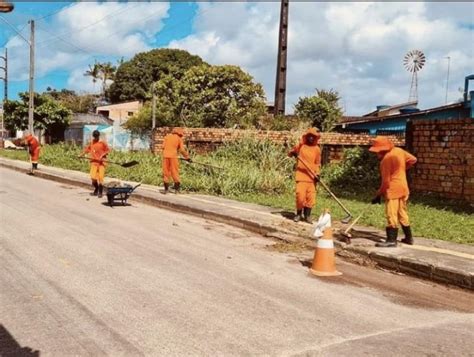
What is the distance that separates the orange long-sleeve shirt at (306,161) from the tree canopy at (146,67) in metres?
60.1

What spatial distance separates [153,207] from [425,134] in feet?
20.8

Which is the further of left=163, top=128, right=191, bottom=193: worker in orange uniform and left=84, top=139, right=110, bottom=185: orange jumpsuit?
left=84, top=139, right=110, bottom=185: orange jumpsuit

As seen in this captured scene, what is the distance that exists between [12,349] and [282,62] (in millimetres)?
26685

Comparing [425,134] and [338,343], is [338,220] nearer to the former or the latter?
[425,134]

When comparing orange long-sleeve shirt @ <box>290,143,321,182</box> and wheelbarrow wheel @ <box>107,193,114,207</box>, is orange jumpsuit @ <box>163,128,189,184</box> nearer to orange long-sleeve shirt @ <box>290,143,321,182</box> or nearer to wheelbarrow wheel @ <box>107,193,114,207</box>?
wheelbarrow wheel @ <box>107,193,114,207</box>

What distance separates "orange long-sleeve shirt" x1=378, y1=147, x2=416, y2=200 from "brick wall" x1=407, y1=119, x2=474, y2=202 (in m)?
4.13

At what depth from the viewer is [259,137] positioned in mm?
19047

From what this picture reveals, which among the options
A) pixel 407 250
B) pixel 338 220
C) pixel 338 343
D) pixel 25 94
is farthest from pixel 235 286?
pixel 25 94

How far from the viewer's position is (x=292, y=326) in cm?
489

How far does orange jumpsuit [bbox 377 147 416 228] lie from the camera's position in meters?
7.99

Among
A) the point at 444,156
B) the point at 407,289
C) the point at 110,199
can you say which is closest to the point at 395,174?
the point at 407,289

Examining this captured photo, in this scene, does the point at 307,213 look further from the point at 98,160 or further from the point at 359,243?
the point at 98,160

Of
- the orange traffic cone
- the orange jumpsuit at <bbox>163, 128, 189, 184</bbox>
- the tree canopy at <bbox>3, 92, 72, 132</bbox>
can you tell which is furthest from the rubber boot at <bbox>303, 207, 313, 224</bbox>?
the tree canopy at <bbox>3, 92, 72, 132</bbox>

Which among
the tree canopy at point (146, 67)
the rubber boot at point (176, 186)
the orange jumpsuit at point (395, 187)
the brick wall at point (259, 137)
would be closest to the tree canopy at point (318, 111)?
the brick wall at point (259, 137)
